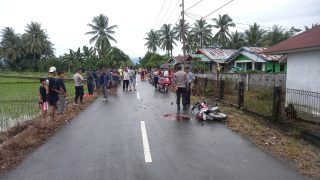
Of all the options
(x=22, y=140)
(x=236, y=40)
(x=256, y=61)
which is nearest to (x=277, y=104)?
(x=22, y=140)

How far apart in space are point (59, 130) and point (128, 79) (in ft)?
54.8

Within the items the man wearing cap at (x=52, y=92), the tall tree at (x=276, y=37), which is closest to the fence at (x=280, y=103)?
the man wearing cap at (x=52, y=92)

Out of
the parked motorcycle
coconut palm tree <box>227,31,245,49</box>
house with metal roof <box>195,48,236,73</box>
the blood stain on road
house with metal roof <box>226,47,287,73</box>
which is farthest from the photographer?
coconut palm tree <box>227,31,245,49</box>

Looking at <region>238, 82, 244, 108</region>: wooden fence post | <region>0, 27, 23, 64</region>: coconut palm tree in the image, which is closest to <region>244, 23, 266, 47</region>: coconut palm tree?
<region>238, 82, 244, 108</region>: wooden fence post

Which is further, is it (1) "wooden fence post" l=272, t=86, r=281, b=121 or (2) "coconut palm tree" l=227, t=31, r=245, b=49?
(2) "coconut palm tree" l=227, t=31, r=245, b=49

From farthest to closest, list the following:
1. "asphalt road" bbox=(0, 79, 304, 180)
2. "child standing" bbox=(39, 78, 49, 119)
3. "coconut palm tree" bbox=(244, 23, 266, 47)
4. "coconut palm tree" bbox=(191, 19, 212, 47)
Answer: "coconut palm tree" bbox=(191, 19, 212, 47) → "coconut palm tree" bbox=(244, 23, 266, 47) → "child standing" bbox=(39, 78, 49, 119) → "asphalt road" bbox=(0, 79, 304, 180)

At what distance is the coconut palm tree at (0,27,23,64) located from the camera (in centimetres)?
8800

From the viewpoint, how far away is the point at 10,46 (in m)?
88.3

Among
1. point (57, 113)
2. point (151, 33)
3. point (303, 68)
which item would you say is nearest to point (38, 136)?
point (57, 113)

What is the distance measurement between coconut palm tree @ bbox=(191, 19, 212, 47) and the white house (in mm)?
57541

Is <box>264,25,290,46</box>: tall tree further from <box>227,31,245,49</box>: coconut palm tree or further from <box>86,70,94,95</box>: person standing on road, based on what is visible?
<box>86,70,94,95</box>: person standing on road

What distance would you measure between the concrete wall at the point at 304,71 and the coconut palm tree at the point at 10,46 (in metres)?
85.1

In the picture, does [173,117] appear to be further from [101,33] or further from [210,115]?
[101,33]

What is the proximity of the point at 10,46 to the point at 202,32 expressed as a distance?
49369mm
